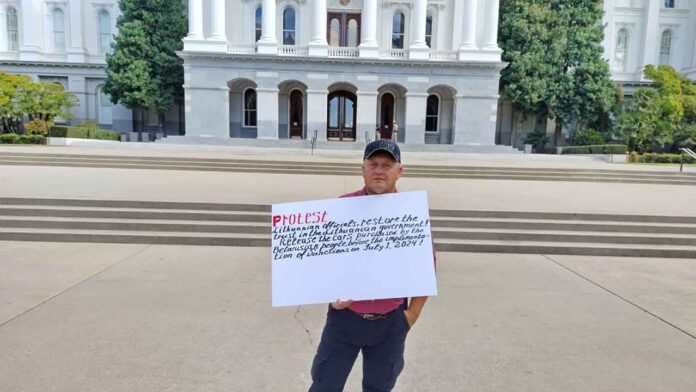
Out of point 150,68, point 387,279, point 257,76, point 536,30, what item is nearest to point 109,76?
point 150,68

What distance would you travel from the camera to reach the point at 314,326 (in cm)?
454

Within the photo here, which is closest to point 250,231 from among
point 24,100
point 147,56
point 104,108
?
point 24,100

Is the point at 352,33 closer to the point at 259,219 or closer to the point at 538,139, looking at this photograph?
the point at 538,139

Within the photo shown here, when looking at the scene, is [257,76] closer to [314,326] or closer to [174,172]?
[174,172]

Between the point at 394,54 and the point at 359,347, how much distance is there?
3183 centimetres

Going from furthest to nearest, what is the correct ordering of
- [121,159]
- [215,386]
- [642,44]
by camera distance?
[642,44], [121,159], [215,386]

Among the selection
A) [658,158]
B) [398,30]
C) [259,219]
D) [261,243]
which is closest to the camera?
[261,243]

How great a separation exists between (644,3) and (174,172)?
44527 millimetres

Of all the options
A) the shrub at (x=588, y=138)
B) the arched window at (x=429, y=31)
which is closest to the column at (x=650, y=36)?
the shrub at (x=588, y=138)

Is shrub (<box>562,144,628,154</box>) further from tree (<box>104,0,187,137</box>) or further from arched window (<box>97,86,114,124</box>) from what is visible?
arched window (<box>97,86,114,124</box>)

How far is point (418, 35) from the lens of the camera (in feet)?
100

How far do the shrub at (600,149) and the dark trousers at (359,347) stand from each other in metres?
30.0

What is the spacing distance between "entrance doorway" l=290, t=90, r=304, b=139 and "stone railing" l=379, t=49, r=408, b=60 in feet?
23.4

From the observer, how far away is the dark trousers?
93.8 inches
